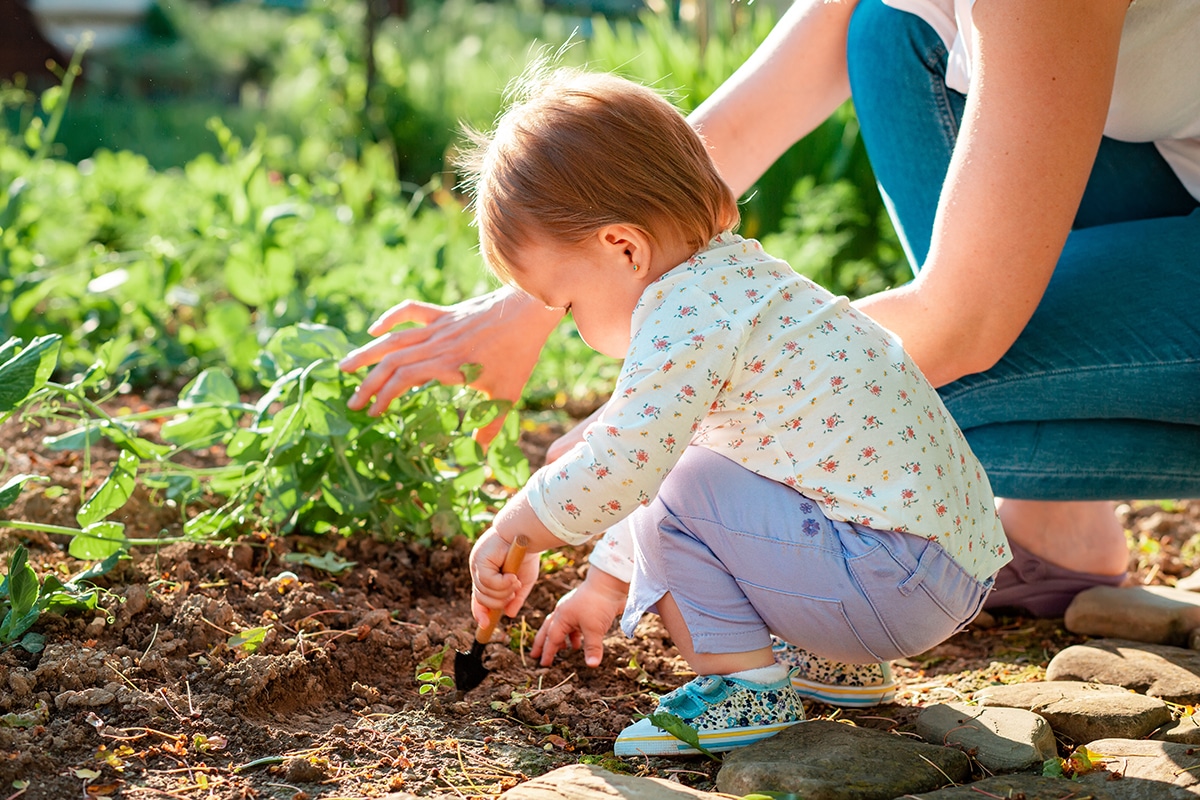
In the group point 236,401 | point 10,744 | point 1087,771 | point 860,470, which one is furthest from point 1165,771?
point 236,401

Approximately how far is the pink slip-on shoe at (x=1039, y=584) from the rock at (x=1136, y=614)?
5 centimetres

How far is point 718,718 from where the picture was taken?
1.47 m

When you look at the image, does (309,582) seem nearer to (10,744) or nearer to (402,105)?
(10,744)

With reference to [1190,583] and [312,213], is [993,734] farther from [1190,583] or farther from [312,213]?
[312,213]

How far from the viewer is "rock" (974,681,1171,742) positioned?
5.14 feet

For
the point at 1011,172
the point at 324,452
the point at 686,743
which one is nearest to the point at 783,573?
the point at 686,743

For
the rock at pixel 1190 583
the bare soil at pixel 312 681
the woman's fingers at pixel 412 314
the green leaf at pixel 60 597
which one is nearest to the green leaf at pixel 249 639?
the bare soil at pixel 312 681

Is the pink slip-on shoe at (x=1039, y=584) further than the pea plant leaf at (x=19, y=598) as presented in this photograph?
Yes

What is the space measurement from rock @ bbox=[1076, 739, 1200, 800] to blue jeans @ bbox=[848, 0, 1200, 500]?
0.52m

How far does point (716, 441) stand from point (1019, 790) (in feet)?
1.77

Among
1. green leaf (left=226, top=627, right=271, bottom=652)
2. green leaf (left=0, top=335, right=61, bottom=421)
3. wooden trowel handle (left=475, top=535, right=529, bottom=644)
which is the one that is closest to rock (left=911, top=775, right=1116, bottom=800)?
wooden trowel handle (left=475, top=535, right=529, bottom=644)

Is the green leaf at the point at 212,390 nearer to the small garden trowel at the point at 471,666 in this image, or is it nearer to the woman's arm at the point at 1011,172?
the small garden trowel at the point at 471,666

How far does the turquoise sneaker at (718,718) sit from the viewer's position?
147cm

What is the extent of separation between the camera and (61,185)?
3.74m
